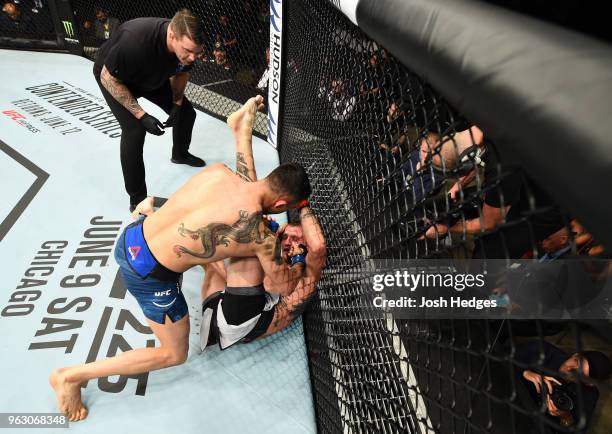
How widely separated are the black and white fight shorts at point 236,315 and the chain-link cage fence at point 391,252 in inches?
10.7

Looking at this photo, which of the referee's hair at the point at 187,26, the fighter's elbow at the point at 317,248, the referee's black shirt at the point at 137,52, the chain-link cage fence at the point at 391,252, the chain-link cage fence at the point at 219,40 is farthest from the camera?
the chain-link cage fence at the point at 219,40

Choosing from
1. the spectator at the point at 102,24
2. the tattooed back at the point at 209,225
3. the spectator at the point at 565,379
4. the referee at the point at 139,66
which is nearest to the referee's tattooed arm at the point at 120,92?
the referee at the point at 139,66

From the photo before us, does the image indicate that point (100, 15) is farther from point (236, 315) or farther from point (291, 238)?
point (236, 315)

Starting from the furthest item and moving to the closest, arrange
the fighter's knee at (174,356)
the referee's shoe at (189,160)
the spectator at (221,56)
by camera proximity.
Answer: the spectator at (221,56) → the referee's shoe at (189,160) → the fighter's knee at (174,356)

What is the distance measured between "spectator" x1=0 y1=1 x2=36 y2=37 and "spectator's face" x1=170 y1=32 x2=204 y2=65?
13.3ft

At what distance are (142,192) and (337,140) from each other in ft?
4.01

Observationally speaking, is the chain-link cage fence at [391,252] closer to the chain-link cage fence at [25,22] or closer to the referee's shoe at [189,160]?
the referee's shoe at [189,160]

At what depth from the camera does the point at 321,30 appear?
1.90m

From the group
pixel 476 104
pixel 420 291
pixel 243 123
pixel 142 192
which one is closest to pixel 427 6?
pixel 476 104

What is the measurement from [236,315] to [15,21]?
515cm

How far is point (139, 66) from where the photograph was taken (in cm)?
202

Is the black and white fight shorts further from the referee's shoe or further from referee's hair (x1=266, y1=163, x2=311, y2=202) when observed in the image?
the referee's shoe

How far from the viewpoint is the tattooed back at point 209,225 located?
1.35 meters

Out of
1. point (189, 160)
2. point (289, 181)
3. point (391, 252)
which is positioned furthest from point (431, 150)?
point (189, 160)
